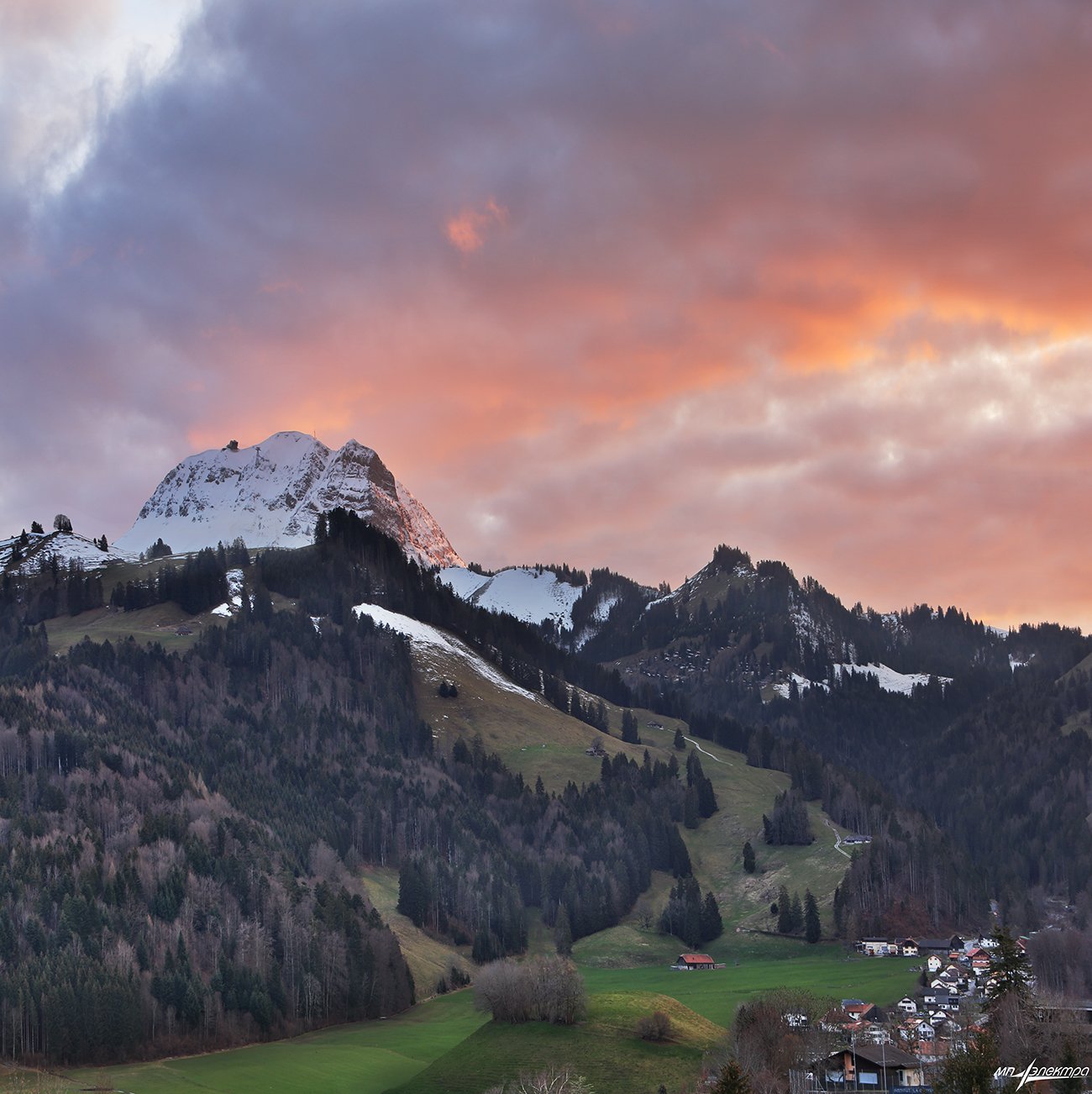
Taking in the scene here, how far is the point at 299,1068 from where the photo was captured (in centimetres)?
17025

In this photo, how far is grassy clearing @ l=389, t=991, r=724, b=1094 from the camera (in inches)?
5940

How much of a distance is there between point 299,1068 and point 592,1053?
3791 cm

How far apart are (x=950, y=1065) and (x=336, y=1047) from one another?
100956mm

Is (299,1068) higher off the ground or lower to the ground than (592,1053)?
lower

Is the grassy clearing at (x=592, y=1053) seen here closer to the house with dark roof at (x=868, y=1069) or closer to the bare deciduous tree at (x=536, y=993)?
the bare deciduous tree at (x=536, y=993)

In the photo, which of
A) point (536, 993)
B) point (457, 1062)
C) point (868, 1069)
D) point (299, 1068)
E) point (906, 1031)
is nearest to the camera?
point (868, 1069)

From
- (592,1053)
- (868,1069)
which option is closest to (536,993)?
(592,1053)

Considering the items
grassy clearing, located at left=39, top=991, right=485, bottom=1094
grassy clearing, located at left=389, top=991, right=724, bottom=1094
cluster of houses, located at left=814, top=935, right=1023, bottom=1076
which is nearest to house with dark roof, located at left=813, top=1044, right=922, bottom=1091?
cluster of houses, located at left=814, top=935, right=1023, bottom=1076

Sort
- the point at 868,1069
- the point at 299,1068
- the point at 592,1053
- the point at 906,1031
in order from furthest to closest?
1. the point at 299,1068
2. the point at 906,1031
3. the point at 592,1053
4. the point at 868,1069

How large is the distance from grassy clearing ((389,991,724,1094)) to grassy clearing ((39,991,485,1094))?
8074 mm

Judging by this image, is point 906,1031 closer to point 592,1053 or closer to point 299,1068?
point 592,1053

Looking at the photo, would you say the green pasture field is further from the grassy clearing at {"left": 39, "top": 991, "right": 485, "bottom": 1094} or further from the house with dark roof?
the house with dark roof

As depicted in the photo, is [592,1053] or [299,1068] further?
[299,1068]

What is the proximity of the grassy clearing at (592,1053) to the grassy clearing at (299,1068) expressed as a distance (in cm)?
807
